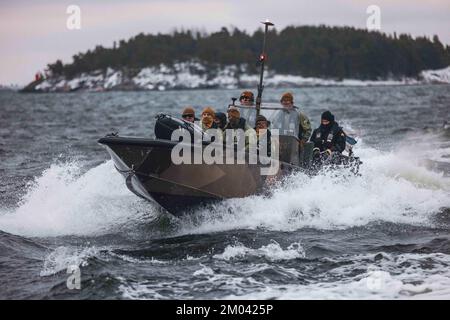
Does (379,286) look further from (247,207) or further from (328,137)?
(328,137)

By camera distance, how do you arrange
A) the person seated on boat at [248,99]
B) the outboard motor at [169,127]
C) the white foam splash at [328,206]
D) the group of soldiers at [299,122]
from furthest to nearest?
1. the person seated on boat at [248,99]
2. the group of soldiers at [299,122]
3. the white foam splash at [328,206]
4. the outboard motor at [169,127]

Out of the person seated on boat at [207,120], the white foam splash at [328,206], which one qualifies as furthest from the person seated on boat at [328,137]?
the person seated on boat at [207,120]

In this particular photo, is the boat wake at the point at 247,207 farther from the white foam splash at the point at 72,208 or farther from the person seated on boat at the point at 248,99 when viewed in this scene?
the person seated on boat at the point at 248,99

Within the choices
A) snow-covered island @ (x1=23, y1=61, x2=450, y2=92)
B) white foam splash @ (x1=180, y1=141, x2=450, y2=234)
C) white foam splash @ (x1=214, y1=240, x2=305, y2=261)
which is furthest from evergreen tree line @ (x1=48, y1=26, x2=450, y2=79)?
white foam splash @ (x1=214, y1=240, x2=305, y2=261)

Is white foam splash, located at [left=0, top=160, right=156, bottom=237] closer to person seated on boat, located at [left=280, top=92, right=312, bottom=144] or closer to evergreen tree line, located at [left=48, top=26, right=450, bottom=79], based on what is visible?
person seated on boat, located at [left=280, top=92, right=312, bottom=144]

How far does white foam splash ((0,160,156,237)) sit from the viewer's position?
11.8 m

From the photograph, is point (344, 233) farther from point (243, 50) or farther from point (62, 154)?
point (243, 50)

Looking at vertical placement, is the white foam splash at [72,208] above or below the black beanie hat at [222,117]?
below

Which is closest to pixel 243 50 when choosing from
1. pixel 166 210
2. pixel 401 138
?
pixel 401 138

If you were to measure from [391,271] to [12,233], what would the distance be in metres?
5.98

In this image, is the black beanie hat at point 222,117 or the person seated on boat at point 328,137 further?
the person seated on boat at point 328,137

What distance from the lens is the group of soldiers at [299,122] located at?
471 inches
